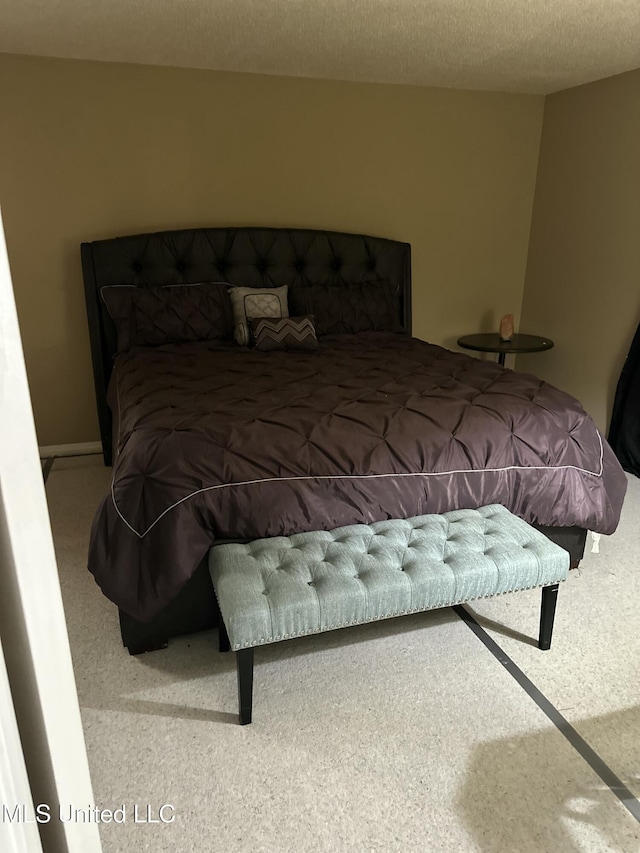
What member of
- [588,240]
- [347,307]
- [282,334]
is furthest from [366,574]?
[588,240]

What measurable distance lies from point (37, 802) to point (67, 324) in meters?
3.07

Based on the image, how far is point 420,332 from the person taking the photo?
159 inches

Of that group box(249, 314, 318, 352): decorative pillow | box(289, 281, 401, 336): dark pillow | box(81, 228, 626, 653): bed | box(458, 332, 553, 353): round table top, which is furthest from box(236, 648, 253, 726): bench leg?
box(458, 332, 553, 353): round table top

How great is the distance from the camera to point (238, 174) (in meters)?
3.42

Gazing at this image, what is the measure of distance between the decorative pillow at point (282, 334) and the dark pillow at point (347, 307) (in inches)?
10.0

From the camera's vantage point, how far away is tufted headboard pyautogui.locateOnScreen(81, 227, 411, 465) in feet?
10.6

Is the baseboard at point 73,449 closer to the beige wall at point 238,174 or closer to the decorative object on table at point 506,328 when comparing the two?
the beige wall at point 238,174

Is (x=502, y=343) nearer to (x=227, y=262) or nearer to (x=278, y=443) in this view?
(x=227, y=262)

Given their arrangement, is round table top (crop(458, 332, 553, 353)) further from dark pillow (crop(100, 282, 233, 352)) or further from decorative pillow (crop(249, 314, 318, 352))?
dark pillow (crop(100, 282, 233, 352))

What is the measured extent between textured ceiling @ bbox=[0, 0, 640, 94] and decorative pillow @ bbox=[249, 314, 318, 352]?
1.22 meters

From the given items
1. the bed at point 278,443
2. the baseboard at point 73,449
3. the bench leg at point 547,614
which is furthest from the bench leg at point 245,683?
the baseboard at point 73,449

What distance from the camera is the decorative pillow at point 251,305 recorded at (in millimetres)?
3164

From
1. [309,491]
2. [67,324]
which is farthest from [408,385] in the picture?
[67,324]

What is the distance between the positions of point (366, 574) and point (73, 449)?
7.89ft
